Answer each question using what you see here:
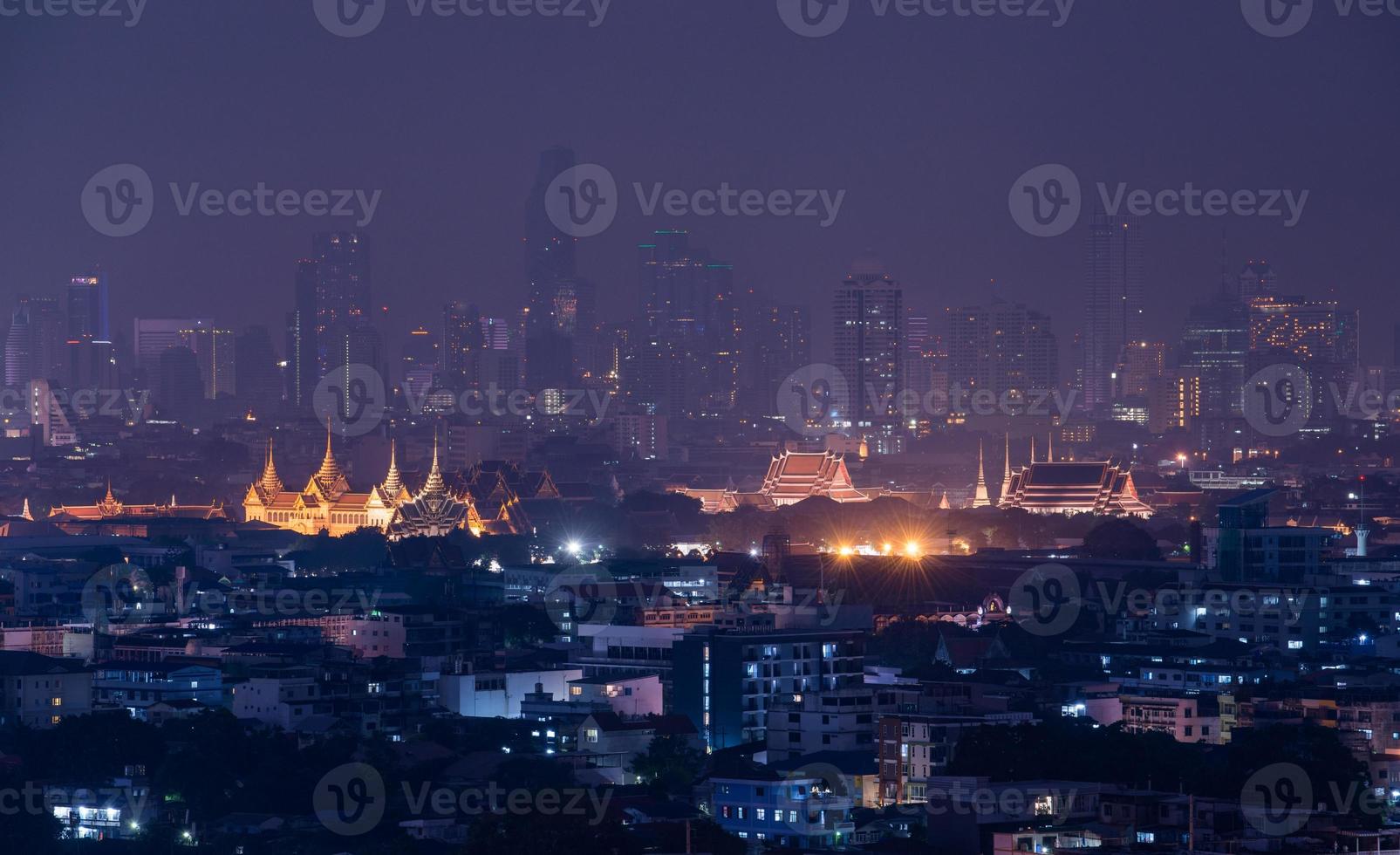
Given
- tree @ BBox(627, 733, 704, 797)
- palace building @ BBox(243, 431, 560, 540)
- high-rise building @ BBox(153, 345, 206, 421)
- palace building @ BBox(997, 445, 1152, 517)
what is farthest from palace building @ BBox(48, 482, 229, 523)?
tree @ BBox(627, 733, 704, 797)

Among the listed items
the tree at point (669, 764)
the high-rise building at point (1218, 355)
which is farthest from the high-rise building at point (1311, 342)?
the tree at point (669, 764)

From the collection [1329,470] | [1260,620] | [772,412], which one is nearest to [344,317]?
[772,412]

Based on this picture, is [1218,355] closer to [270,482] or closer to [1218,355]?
[1218,355]

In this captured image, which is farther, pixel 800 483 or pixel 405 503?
pixel 800 483

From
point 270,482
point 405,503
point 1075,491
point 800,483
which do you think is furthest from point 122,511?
point 1075,491

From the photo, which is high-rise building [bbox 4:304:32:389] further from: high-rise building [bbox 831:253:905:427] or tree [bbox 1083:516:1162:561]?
tree [bbox 1083:516:1162:561]
